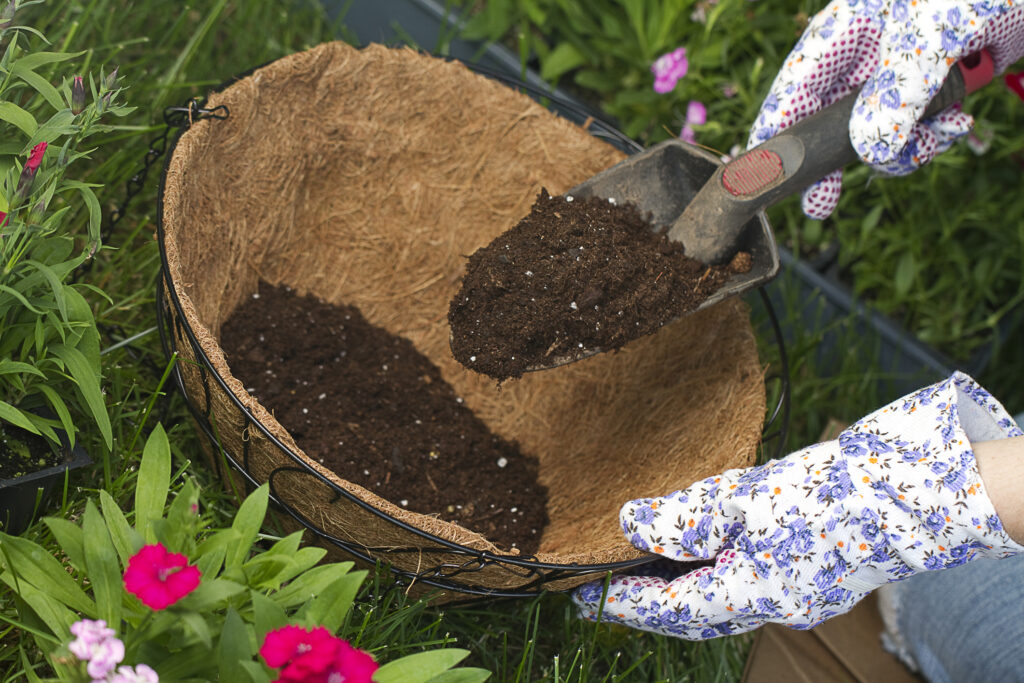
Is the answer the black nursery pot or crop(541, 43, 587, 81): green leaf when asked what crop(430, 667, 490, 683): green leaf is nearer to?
the black nursery pot

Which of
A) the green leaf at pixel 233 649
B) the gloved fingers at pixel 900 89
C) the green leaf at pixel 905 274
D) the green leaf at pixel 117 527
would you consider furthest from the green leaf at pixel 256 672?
the green leaf at pixel 905 274

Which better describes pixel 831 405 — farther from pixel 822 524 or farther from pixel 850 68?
pixel 822 524

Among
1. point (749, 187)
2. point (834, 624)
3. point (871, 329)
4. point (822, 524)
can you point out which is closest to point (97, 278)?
point (749, 187)

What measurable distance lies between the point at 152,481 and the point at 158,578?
0.25 meters

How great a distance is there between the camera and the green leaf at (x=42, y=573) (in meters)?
0.87

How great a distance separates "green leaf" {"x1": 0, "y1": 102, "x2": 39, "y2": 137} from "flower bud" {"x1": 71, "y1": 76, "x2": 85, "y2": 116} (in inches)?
2.0

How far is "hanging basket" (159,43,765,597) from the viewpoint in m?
1.34

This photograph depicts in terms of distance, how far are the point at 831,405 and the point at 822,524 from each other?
34.5 inches

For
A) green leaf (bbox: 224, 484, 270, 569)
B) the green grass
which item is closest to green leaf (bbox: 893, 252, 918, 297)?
the green grass

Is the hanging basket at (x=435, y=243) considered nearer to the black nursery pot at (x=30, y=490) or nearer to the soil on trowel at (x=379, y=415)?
the soil on trowel at (x=379, y=415)

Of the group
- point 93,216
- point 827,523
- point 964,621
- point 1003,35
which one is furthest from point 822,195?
point 93,216

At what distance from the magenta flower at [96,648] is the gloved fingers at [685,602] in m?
0.66

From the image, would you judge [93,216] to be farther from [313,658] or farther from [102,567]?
[313,658]

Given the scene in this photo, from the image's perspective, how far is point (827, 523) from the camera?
103 centimetres
